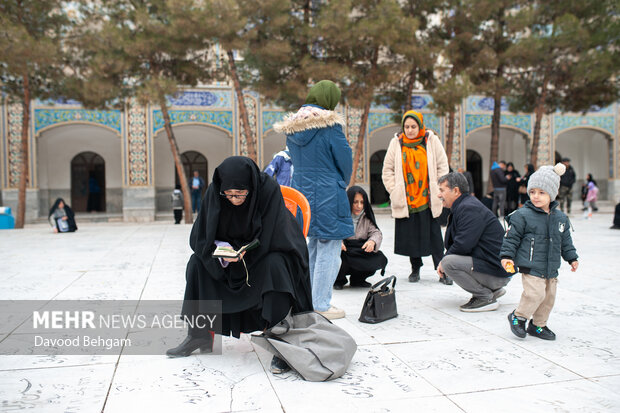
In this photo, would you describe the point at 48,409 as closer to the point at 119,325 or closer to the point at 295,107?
the point at 119,325

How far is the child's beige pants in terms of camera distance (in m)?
2.53

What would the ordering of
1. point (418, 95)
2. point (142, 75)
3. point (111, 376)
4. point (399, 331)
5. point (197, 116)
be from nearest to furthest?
point (111, 376)
point (399, 331)
point (142, 75)
point (197, 116)
point (418, 95)

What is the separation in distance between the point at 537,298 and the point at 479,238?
0.69m

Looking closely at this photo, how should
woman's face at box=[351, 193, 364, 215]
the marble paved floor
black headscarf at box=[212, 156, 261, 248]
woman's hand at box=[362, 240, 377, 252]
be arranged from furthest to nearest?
woman's face at box=[351, 193, 364, 215]
woman's hand at box=[362, 240, 377, 252]
black headscarf at box=[212, 156, 261, 248]
the marble paved floor

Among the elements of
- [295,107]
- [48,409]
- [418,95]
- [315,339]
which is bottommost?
[48,409]

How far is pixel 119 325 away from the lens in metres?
2.93

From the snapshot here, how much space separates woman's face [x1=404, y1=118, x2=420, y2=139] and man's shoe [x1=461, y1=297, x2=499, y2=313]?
1435mm

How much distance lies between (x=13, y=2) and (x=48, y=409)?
408 inches

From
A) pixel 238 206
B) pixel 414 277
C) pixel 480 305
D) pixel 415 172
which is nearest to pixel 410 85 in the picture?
pixel 415 172

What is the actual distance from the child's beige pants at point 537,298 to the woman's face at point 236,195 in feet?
4.85

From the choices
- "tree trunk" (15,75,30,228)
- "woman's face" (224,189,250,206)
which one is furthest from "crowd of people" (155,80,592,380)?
"tree trunk" (15,75,30,228)

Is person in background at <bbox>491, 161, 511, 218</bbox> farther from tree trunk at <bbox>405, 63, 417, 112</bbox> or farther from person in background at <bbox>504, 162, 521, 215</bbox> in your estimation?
tree trunk at <bbox>405, 63, 417, 112</bbox>

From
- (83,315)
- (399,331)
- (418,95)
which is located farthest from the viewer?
(418,95)

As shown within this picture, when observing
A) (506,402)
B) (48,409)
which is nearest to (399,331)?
(506,402)
